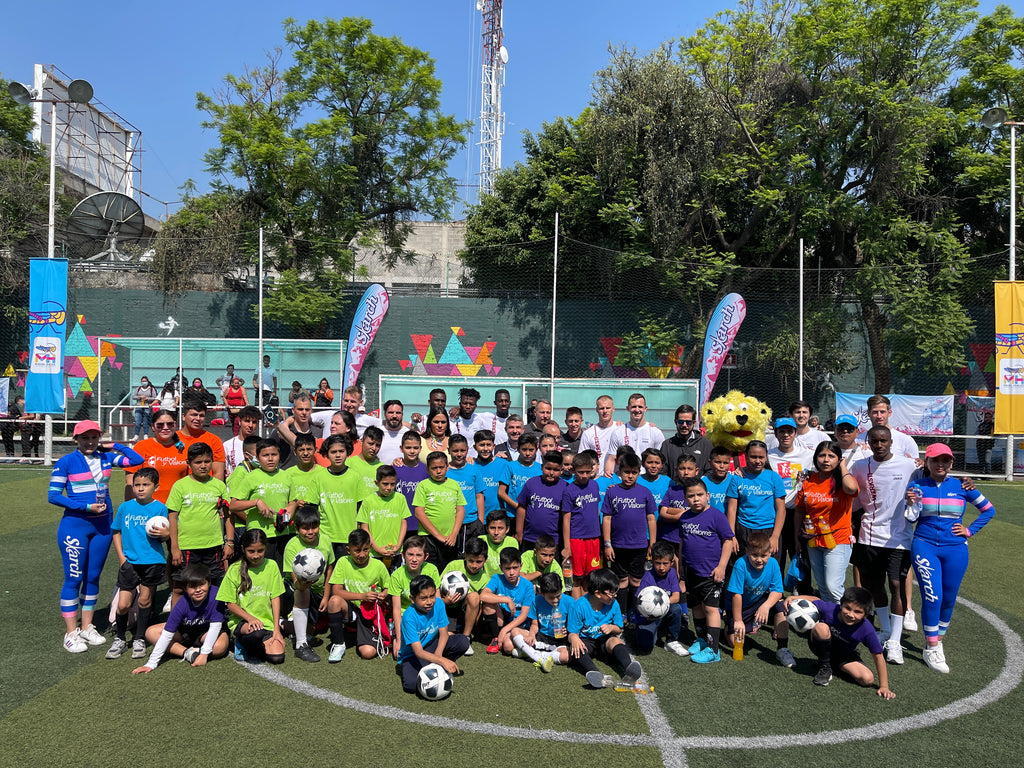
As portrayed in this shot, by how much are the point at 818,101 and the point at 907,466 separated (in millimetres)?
13544

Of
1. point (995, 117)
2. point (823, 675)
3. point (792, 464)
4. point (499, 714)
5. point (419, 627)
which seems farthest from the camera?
point (995, 117)

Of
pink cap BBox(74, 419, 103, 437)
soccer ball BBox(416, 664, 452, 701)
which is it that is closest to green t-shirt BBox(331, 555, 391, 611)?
soccer ball BBox(416, 664, 452, 701)

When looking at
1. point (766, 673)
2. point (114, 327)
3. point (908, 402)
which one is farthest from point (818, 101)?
point (114, 327)

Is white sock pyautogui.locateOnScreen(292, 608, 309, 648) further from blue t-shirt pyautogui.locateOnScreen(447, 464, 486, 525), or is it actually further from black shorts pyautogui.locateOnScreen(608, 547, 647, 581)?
black shorts pyautogui.locateOnScreen(608, 547, 647, 581)

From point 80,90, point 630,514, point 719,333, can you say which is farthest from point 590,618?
point 80,90

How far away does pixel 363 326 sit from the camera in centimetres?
1495

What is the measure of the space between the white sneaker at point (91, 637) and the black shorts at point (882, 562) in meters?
5.50

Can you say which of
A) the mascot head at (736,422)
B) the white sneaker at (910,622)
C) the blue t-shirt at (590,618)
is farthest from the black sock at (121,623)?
the white sneaker at (910,622)

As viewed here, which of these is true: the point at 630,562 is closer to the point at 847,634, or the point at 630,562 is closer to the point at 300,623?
the point at 847,634

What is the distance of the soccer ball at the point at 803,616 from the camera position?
479 centimetres

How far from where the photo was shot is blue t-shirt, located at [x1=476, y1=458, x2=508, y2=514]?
6172mm

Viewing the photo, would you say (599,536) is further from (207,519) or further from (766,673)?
(207,519)

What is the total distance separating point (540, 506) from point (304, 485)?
1.83 metres

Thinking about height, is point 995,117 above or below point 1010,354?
above
